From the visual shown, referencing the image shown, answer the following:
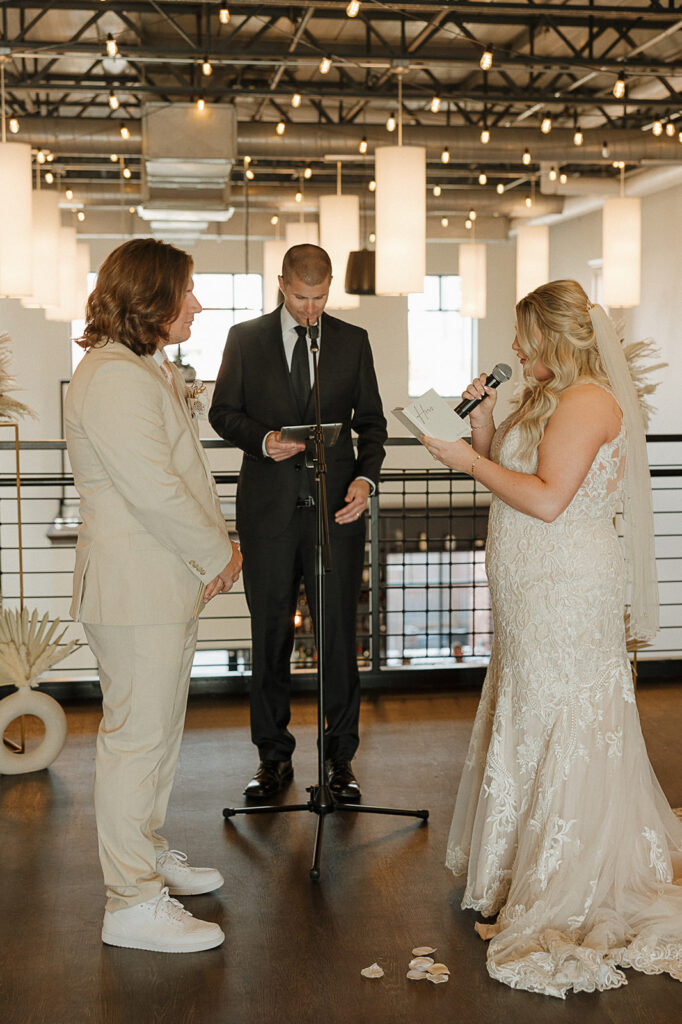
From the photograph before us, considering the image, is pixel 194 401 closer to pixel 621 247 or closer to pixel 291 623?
pixel 291 623

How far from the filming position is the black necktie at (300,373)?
407cm

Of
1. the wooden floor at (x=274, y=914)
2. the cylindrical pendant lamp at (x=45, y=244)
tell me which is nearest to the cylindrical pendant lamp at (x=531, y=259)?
the cylindrical pendant lamp at (x=45, y=244)

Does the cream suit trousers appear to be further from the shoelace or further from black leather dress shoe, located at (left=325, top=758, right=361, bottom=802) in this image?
black leather dress shoe, located at (left=325, top=758, right=361, bottom=802)

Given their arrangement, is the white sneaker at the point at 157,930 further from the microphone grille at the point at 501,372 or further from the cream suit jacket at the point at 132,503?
the microphone grille at the point at 501,372

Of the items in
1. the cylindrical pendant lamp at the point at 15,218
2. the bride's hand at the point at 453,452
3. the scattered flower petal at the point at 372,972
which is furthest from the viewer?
the cylindrical pendant lamp at the point at 15,218

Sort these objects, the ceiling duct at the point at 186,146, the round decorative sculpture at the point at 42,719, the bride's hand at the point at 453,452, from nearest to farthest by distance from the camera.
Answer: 1. the bride's hand at the point at 453,452
2. the round decorative sculpture at the point at 42,719
3. the ceiling duct at the point at 186,146

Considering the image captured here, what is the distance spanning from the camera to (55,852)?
12.2 ft

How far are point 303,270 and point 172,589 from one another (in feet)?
4.67

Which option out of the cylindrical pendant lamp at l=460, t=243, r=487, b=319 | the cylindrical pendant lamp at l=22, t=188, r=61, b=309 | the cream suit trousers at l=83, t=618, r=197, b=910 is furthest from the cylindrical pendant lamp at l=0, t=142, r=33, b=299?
the cylindrical pendant lamp at l=460, t=243, r=487, b=319

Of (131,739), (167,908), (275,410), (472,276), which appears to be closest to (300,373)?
(275,410)

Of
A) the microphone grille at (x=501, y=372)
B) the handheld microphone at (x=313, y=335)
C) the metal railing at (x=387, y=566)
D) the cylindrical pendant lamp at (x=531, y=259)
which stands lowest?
the metal railing at (x=387, y=566)

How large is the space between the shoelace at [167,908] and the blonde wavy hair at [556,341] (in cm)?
158

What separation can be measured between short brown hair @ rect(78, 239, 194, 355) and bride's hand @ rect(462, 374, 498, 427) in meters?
0.83

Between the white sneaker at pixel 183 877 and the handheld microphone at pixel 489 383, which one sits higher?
the handheld microphone at pixel 489 383
